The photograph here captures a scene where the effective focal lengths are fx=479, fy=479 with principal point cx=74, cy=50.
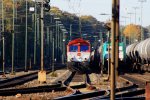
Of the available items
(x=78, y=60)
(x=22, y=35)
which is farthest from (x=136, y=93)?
(x=22, y=35)

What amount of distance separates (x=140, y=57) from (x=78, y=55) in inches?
234

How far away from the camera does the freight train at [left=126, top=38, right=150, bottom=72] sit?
4038 cm

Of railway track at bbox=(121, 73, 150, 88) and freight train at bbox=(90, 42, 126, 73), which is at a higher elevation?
freight train at bbox=(90, 42, 126, 73)

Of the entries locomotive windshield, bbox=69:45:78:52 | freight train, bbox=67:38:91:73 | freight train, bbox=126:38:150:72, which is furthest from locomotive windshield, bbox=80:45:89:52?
freight train, bbox=126:38:150:72

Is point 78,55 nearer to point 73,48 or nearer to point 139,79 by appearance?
point 73,48

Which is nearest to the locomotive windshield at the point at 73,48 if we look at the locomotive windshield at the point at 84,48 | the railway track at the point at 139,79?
the locomotive windshield at the point at 84,48

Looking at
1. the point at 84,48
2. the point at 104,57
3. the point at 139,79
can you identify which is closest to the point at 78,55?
the point at 84,48

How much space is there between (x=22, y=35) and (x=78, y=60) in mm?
45173

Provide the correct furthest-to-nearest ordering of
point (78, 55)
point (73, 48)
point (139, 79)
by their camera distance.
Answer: point (73, 48) → point (78, 55) → point (139, 79)

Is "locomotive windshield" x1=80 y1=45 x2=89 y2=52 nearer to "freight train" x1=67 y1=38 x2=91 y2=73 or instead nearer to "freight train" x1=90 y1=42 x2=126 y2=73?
"freight train" x1=67 y1=38 x2=91 y2=73

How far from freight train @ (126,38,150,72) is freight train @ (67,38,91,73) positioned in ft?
16.5

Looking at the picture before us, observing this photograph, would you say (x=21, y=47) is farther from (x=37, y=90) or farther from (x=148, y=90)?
(x=148, y=90)

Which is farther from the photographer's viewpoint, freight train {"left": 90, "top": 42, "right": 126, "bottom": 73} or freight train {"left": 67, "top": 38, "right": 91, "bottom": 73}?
freight train {"left": 90, "top": 42, "right": 126, "bottom": 73}

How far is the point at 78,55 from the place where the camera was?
150ft
